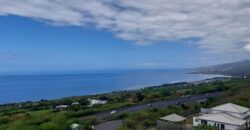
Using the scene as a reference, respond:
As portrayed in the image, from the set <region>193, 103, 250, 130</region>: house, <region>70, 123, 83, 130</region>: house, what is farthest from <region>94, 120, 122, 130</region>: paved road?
<region>193, 103, 250, 130</region>: house

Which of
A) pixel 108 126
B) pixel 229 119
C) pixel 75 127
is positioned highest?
pixel 229 119

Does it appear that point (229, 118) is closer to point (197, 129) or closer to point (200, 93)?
point (197, 129)

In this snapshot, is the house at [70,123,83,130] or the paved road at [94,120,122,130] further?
the paved road at [94,120,122,130]

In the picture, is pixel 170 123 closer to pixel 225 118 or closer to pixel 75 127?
pixel 225 118

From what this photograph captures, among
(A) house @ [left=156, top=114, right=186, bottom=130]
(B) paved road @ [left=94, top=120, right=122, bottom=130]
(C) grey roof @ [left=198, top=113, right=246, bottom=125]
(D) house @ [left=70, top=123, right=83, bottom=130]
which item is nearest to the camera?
(A) house @ [left=156, top=114, right=186, bottom=130]

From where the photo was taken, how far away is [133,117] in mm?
30578

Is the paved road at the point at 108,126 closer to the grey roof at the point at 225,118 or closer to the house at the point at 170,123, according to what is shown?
the house at the point at 170,123

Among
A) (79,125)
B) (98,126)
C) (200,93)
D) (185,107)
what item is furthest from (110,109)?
(200,93)

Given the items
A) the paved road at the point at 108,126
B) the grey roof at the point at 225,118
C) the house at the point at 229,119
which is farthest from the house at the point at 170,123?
the paved road at the point at 108,126

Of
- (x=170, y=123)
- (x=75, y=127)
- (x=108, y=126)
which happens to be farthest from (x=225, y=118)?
(x=75, y=127)

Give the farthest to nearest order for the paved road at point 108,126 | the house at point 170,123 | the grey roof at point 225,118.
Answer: the paved road at point 108,126, the grey roof at point 225,118, the house at point 170,123

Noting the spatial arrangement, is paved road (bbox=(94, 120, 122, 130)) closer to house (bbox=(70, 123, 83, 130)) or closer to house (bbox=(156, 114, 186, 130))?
house (bbox=(70, 123, 83, 130))

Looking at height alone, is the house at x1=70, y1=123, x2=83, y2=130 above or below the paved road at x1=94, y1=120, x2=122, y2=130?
above

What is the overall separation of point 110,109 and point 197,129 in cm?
2229
